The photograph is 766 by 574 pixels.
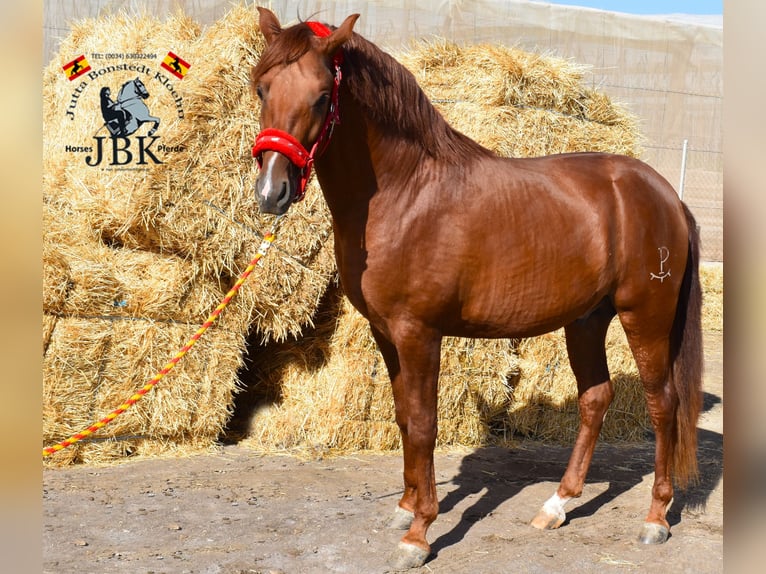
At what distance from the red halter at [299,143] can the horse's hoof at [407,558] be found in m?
1.53

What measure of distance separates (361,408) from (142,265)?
5.50 feet

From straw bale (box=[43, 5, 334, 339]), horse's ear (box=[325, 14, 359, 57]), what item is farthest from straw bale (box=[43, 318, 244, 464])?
horse's ear (box=[325, 14, 359, 57])

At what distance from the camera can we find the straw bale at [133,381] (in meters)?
4.18

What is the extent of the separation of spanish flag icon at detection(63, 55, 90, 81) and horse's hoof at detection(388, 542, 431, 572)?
3.51 metres

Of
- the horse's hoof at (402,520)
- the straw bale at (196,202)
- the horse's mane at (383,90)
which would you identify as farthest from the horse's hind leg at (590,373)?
the straw bale at (196,202)

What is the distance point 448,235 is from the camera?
3.01 metres

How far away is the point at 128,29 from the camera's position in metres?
4.65

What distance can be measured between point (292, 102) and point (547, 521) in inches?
92.0

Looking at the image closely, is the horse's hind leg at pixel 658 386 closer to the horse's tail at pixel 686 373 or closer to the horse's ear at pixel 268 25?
the horse's tail at pixel 686 373

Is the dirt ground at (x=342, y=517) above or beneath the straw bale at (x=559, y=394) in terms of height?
beneath

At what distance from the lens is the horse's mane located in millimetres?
2568
